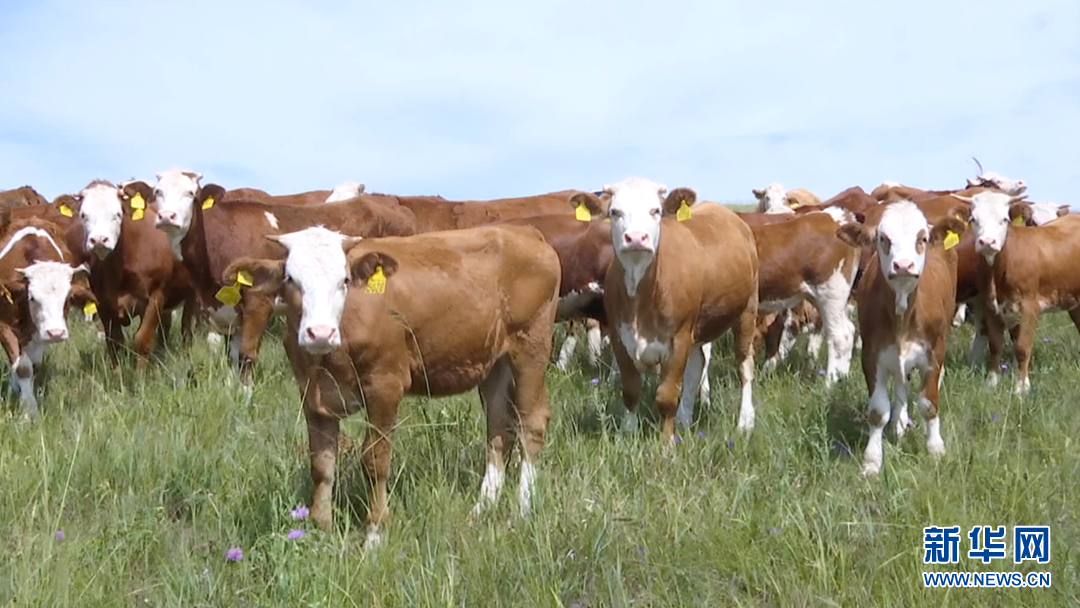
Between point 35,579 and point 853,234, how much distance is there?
5.74 meters

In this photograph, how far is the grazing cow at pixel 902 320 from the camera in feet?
21.1

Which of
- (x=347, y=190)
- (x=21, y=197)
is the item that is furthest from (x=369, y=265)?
(x=21, y=197)

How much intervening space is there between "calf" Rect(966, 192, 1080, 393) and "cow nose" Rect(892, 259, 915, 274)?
3.57m

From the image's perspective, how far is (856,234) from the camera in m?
7.08

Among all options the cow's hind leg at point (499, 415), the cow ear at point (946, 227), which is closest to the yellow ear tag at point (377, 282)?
the cow's hind leg at point (499, 415)

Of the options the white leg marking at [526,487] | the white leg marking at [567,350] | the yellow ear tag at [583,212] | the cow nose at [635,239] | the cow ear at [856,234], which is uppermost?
the yellow ear tag at [583,212]

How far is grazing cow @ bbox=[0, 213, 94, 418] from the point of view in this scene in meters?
7.74

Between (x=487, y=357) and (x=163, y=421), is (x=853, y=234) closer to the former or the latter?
(x=487, y=357)

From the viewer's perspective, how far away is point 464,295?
5645 millimetres

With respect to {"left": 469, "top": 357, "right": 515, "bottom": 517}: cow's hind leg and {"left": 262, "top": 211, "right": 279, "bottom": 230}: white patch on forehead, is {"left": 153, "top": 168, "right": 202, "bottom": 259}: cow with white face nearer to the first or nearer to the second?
{"left": 262, "top": 211, "right": 279, "bottom": 230}: white patch on forehead

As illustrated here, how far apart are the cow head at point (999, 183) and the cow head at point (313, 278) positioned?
49.5 ft

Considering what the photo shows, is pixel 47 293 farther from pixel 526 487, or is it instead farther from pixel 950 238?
pixel 950 238

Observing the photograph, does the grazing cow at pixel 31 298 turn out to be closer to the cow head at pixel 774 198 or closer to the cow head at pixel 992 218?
the cow head at pixel 992 218

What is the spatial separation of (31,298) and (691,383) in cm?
561
